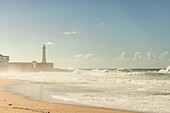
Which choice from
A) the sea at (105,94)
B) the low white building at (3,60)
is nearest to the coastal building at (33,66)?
the low white building at (3,60)

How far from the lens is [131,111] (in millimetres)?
8672

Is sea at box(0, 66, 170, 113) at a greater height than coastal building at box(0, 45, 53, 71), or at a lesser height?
lesser

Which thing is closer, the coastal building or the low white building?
the low white building

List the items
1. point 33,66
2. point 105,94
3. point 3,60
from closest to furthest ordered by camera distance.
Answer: point 105,94 < point 3,60 < point 33,66

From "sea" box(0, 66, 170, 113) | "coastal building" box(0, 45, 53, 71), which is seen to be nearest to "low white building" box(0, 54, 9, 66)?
"coastal building" box(0, 45, 53, 71)

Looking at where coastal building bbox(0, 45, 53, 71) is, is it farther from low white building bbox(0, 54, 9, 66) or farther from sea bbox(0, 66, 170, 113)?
sea bbox(0, 66, 170, 113)

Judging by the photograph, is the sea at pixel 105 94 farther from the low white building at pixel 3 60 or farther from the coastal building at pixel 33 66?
the coastal building at pixel 33 66

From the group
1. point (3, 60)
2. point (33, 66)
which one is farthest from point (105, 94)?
point (33, 66)

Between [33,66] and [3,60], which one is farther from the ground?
[3,60]

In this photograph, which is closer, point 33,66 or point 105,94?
point 105,94

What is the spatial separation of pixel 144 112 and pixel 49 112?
12.2 ft

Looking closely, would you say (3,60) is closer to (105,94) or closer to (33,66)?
(33,66)

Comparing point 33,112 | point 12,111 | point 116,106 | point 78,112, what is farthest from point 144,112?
point 12,111

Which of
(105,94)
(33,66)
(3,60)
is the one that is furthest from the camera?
(33,66)
